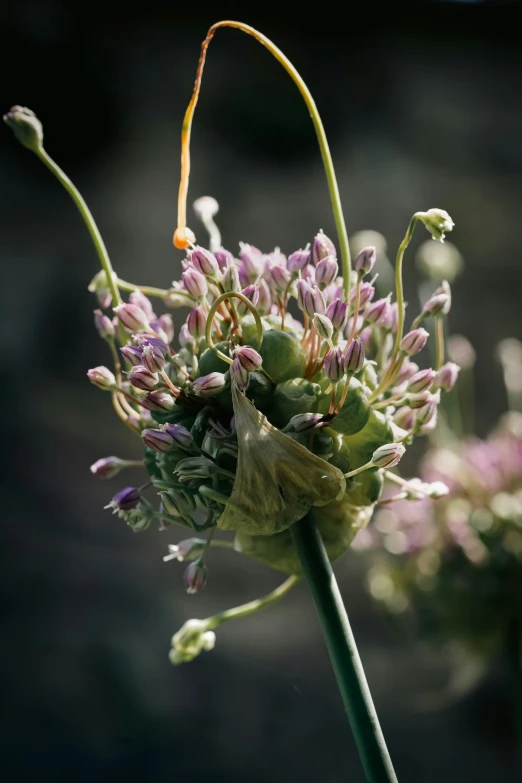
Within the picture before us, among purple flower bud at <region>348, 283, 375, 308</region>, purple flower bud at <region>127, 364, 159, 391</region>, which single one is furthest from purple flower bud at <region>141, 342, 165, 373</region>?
purple flower bud at <region>348, 283, 375, 308</region>

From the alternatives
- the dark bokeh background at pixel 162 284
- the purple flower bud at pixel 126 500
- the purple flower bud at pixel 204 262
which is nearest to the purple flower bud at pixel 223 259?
the purple flower bud at pixel 204 262

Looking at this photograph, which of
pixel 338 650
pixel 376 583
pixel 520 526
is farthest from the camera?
pixel 376 583

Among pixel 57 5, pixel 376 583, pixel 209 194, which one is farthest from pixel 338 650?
pixel 57 5

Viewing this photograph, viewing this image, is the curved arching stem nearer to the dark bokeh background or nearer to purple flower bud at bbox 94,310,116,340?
purple flower bud at bbox 94,310,116,340

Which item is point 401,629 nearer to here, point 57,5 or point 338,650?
point 338,650

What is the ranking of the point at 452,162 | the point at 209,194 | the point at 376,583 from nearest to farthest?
the point at 376,583, the point at 209,194, the point at 452,162

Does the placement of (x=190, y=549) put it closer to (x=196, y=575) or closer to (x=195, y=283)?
(x=196, y=575)

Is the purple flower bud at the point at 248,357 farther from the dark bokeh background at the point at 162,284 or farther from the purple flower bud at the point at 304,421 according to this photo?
the dark bokeh background at the point at 162,284
